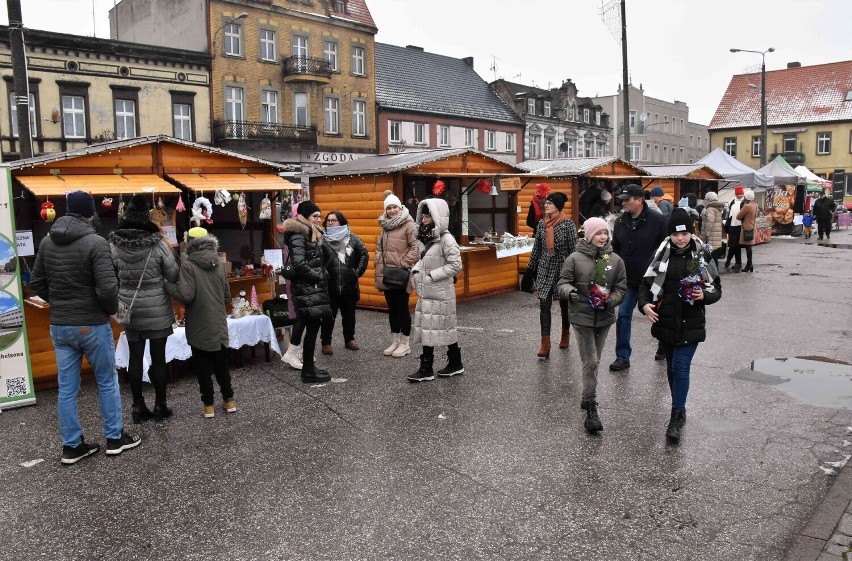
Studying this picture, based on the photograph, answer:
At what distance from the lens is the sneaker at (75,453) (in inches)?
209

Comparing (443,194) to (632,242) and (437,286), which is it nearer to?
(632,242)

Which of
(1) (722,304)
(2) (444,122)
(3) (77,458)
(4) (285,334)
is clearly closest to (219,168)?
(4) (285,334)

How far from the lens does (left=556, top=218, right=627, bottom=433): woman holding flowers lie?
583 centimetres

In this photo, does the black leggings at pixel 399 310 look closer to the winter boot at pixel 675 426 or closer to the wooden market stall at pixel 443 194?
the wooden market stall at pixel 443 194

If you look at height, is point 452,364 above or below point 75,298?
below

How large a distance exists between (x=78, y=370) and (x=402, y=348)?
157 inches

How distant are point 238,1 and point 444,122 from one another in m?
13.7

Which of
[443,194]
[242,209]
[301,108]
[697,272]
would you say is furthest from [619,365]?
[301,108]

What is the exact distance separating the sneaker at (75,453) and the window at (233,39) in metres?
27.9

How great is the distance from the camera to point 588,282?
234 inches

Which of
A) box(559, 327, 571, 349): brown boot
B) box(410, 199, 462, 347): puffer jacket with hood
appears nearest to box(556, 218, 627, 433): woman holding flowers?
box(410, 199, 462, 347): puffer jacket with hood

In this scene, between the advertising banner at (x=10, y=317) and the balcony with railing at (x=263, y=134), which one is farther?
the balcony with railing at (x=263, y=134)

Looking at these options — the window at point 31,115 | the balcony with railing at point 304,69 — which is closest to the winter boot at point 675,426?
the window at point 31,115

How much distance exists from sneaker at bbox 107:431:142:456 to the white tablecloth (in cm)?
142
